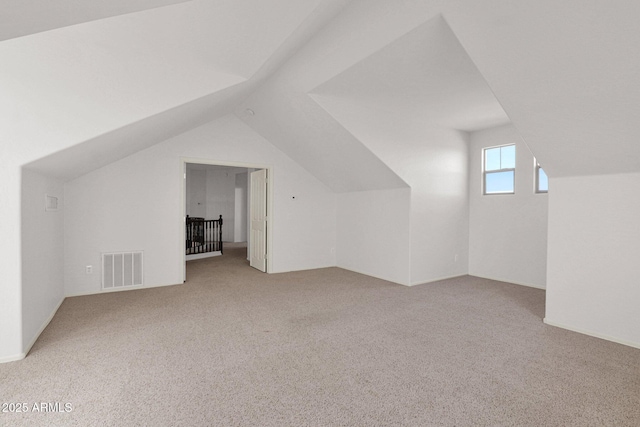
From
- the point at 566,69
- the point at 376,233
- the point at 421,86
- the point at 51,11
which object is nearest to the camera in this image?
the point at 51,11

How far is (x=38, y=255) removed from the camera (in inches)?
118

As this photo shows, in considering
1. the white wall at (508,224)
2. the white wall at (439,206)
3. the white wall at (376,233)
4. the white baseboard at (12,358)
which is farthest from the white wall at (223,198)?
the white baseboard at (12,358)

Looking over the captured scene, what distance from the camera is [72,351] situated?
267 cm

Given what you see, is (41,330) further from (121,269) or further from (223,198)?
(223,198)

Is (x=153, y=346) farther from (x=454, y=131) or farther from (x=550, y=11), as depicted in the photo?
(x=454, y=131)

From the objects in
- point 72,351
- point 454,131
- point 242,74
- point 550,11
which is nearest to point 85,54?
point 242,74

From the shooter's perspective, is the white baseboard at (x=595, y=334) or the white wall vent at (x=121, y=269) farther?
the white wall vent at (x=121, y=269)

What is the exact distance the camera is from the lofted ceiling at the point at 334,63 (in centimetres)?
216

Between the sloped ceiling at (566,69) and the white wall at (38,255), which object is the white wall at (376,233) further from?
the white wall at (38,255)

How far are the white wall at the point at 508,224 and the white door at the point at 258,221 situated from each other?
13.2 ft

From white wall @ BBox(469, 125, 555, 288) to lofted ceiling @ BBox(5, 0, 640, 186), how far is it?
7.16 ft

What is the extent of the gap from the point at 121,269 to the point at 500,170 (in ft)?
21.5

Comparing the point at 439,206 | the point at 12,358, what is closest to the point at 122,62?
the point at 12,358

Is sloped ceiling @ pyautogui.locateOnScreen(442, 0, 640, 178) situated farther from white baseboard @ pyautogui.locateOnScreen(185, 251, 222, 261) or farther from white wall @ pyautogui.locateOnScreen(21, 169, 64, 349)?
white baseboard @ pyautogui.locateOnScreen(185, 251, 222, 261)
